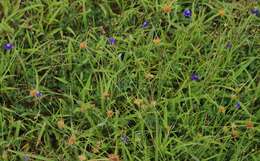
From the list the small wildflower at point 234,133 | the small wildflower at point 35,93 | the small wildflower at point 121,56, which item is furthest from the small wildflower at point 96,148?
the small wildflower at point 234,133

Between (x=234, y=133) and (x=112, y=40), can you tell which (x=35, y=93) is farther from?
(x=234, y=133)

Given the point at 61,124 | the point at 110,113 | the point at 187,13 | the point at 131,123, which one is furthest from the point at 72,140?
the point at 187,13

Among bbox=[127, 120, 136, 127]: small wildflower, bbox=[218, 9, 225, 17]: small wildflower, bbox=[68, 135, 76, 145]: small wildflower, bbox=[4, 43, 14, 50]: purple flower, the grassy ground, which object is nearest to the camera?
bbox=[68, 135, 76, 145]: small wildflower

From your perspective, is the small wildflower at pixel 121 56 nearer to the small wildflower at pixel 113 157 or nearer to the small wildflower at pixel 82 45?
the small wildflower at pixel 82 45

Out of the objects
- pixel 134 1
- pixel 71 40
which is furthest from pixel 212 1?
pixel 71 40

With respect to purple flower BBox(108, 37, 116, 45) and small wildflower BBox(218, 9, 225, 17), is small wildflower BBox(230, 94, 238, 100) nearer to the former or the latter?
small wildflower BBox(218, 9, 225, 17)

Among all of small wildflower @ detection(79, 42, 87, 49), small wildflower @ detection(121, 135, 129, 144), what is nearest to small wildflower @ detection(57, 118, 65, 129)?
small wildflower @ detection(121, 135, 129, 144)

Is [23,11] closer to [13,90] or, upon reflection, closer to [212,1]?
[13,90]

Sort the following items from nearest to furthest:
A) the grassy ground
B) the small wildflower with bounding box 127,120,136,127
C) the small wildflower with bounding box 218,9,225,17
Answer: the grassy ground < the small wildflower with bounding box 127,120,136,127 < the small wildflower with bounding box 218,9,225,17
